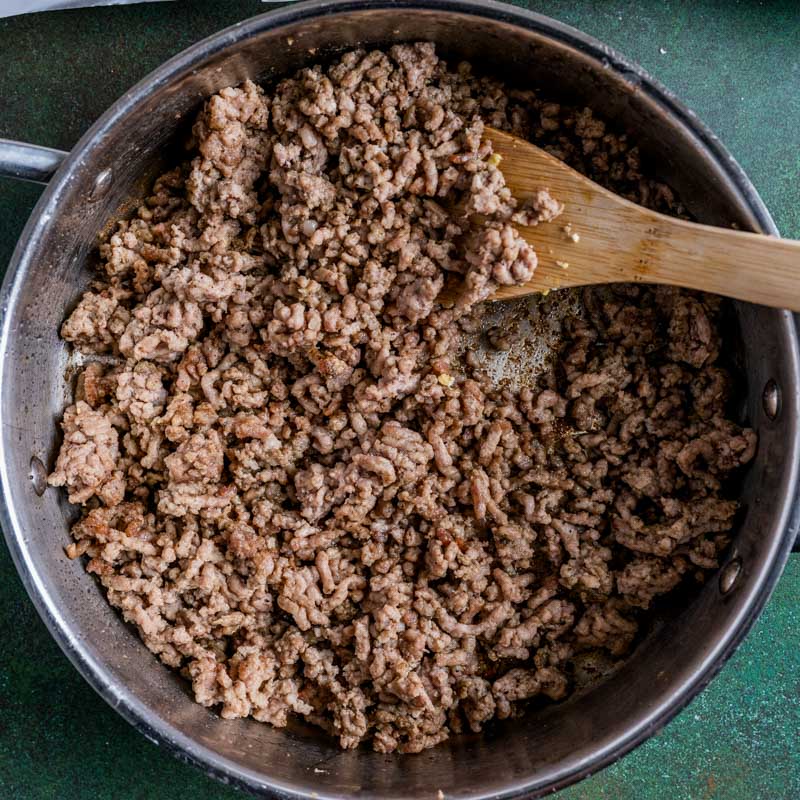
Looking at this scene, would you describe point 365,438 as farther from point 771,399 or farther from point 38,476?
point 771,399

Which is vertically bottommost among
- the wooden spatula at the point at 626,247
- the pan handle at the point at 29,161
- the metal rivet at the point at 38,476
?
the metal rivet at the point at 38,476

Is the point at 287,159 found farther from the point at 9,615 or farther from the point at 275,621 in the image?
the point at 9,615

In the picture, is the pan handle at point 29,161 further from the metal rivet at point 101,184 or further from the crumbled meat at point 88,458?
the crumbled meat at point 88,458

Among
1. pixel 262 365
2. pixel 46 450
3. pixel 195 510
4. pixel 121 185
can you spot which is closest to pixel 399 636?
pixel 195 510

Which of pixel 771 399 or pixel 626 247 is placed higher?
pixel 626 247

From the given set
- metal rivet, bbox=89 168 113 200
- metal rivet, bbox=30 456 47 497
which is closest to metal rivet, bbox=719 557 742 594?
metal rivet, bbox=30 456 47 497

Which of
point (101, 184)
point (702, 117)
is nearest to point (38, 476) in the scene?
point (101, 184)

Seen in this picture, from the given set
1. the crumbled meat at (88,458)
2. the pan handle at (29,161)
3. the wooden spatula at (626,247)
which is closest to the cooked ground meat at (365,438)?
the crumbled meat at (88,458)
